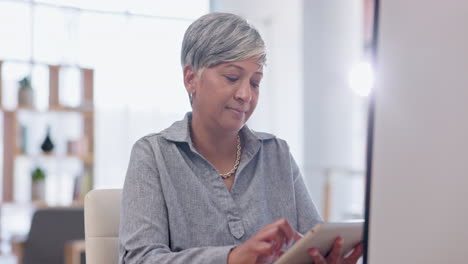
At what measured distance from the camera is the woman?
3.55ft

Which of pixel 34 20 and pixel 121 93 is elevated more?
pixel 34 20

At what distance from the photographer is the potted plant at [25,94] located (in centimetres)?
428

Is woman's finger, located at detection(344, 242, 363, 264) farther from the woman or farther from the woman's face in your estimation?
the woman's face

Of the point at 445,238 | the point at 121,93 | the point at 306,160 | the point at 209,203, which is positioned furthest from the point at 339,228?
the point at 121,93

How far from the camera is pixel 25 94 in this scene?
4.29m

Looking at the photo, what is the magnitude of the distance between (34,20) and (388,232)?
515 cm

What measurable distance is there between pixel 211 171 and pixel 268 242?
38 cm

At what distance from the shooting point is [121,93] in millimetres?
5207

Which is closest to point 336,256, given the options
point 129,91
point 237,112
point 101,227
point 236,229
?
point 236,229

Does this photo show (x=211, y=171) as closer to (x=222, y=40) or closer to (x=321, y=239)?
(x=222, y=40)

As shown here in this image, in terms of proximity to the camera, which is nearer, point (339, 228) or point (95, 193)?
point (339, 228)

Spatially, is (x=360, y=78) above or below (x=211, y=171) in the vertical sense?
above

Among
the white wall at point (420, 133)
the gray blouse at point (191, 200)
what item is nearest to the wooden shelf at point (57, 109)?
the gray blouse at point (191, 200)

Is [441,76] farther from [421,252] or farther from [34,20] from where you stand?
[34,20]
